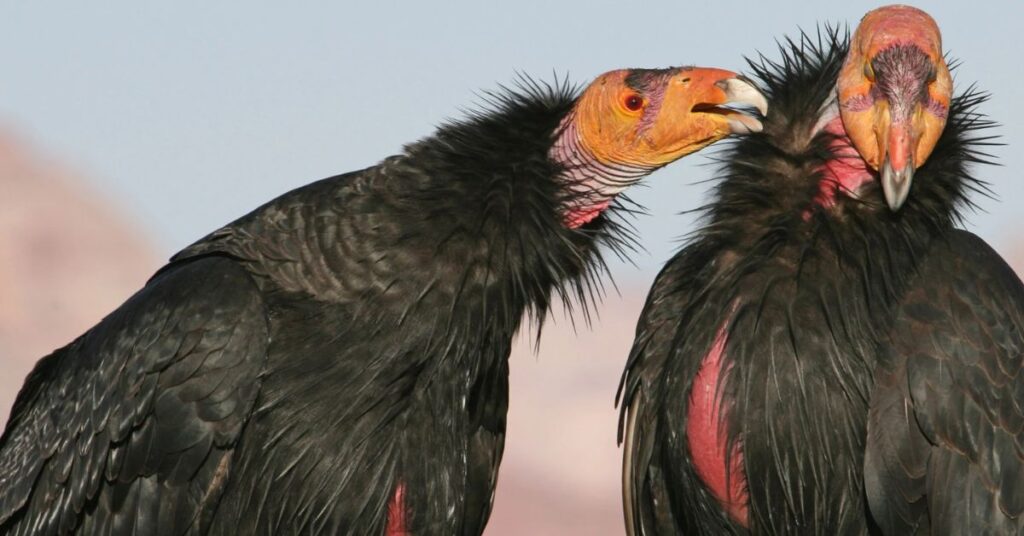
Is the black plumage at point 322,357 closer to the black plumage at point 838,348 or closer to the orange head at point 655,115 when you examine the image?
the orange head at point 655,115

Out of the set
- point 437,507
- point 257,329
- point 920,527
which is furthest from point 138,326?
point 920,527

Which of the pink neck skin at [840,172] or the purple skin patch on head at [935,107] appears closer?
the purple skin patch on head at [935,107]

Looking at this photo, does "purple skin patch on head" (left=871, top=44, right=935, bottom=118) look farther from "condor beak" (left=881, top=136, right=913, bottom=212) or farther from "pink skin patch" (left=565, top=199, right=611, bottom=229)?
"pink skin patch" (left=565, top=199, right=611, bottom=229)

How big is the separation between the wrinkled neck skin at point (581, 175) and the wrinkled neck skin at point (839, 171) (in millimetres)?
861

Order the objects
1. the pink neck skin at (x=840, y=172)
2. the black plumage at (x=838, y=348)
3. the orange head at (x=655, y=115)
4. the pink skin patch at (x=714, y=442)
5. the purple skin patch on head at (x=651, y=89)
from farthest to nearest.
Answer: the purple skin patch on head at (x=651, y=89) → the orange head at (x=655, y=115) → the pink neck skin at (x=840, y=172) → the pink skin patch at (x=714, y=442) → the black plumage at (x=838, y=348)

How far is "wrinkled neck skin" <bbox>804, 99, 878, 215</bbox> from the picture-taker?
7879 millimetres

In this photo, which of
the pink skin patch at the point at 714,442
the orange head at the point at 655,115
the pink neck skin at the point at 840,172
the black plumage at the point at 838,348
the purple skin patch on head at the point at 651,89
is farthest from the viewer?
the purple skin patch on head at the point at 651,89

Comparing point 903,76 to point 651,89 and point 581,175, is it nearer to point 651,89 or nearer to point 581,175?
point 651,89

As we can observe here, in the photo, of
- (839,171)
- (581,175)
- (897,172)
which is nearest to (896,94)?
(897,172)

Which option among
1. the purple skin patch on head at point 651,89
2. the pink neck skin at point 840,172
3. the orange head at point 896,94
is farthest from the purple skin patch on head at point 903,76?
the purple skin patch on head at point 651,89

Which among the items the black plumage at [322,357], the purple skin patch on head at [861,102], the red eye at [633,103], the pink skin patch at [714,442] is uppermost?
the red eye at [633,103]

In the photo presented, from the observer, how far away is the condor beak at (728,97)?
26.1 ft

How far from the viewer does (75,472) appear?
776cm

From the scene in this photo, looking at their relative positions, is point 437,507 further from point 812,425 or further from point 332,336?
point 812,425
